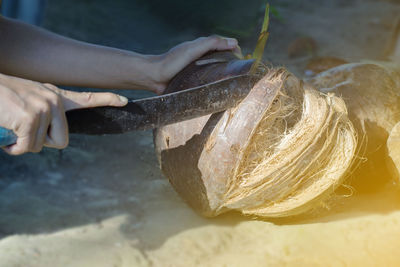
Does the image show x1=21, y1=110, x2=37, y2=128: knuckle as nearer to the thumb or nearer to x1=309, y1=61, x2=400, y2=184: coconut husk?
the thumb

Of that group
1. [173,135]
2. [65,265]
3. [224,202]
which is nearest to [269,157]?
[224,202]

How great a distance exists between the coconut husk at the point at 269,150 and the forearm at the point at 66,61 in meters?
0.37

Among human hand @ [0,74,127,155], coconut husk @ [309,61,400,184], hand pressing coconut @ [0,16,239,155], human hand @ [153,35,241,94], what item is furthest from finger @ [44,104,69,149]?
coconut husk @ [309,61,400,184]

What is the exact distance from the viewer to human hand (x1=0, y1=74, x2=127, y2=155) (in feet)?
4.05

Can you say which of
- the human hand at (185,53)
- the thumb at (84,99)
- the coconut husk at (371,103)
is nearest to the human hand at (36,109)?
the thumb at (84,99)

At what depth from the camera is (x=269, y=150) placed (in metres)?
1.58

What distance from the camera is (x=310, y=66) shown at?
3.13 meters

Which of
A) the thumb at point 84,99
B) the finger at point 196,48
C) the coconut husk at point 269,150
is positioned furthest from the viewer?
the finger at point 196,48

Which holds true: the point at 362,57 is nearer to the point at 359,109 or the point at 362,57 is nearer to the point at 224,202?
the point at 359,109

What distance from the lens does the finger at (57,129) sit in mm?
1292

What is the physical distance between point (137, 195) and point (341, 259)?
0.87 meters

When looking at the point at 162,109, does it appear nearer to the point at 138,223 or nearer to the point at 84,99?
the point at 84,99

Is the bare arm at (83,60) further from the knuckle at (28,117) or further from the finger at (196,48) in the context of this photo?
the knuckle at (28,117)

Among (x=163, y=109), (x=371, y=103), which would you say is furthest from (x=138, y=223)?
(x=371, y=103)
